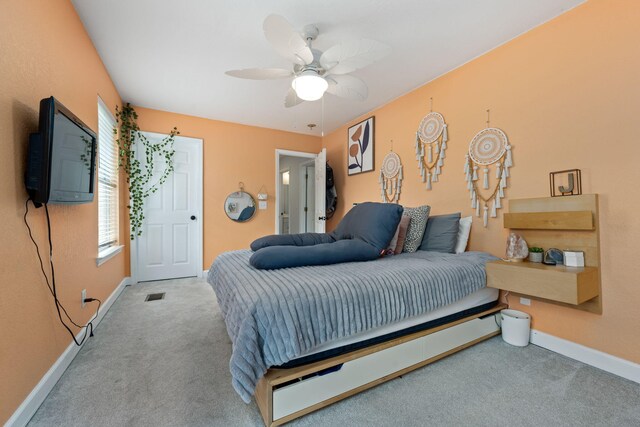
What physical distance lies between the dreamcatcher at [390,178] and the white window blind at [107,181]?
3.22 metres

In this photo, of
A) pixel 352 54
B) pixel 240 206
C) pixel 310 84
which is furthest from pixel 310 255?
pixel 240 206

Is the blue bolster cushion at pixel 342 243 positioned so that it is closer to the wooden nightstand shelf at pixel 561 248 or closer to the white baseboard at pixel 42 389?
the wooden nightstand shelf at pixel 561 248

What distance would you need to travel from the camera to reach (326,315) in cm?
130

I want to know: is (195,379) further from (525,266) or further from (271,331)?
(525,266)

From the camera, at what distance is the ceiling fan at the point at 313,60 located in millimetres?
1694

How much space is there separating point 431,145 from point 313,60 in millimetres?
1668

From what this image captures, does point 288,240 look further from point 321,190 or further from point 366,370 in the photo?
point 321,190

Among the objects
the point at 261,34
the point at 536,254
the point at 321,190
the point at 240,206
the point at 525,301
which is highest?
the point at 261,34

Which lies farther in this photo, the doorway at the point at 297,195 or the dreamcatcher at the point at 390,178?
the doorway at the point at 297,195

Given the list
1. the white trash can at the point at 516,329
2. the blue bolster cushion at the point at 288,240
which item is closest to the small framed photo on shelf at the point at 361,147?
the blue bolster cushion at the point at 288,240

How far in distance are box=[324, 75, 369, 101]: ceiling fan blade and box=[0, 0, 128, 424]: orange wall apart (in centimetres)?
181

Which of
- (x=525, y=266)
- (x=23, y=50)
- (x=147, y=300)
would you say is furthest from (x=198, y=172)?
(x=525, y=266)

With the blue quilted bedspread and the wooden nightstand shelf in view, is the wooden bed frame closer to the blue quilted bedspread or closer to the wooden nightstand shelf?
the blue quilted bedspread

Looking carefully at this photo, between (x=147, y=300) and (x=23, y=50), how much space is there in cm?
253
